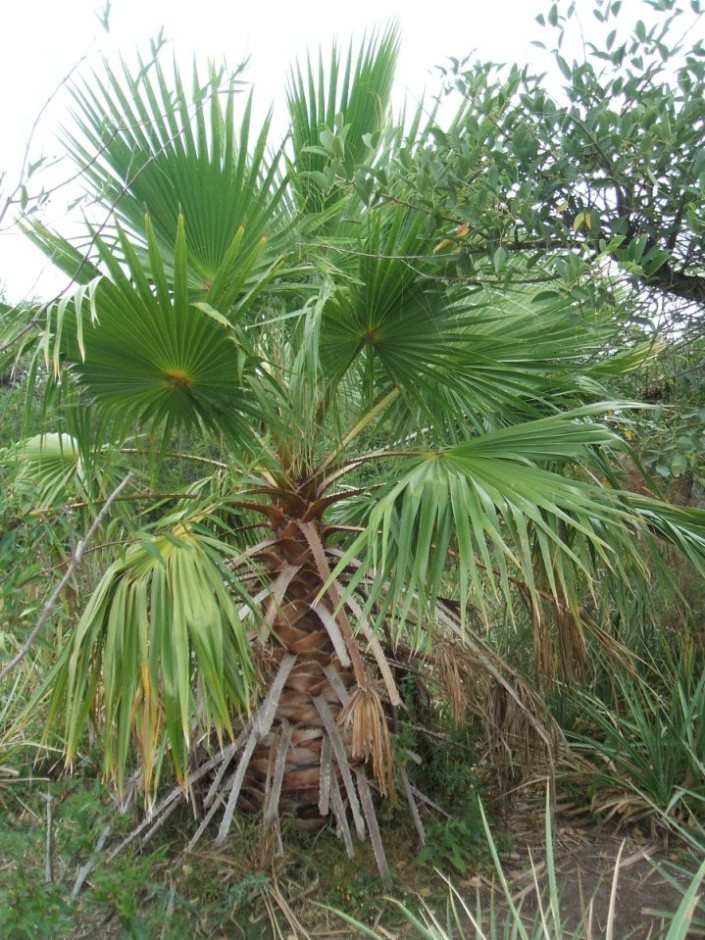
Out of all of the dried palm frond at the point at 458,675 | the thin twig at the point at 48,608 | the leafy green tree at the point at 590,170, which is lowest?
the dried palm frond at the point at 458,675

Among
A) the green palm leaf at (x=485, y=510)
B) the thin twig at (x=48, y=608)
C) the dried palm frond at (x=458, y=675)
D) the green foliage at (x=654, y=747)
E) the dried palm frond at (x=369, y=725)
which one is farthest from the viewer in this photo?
the green foliage at (x=654, y=747)

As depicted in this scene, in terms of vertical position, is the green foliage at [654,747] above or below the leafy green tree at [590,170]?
below

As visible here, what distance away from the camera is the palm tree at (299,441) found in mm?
2980

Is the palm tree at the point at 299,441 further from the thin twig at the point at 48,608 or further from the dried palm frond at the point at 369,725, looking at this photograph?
the thin twig at the point at 48,608

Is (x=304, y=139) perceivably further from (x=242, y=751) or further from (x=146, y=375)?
(x=242, y=751)

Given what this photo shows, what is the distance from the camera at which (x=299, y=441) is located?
379cm

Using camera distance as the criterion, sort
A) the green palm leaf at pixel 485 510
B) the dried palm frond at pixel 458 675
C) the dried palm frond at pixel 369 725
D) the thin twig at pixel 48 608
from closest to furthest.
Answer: the thin twig at pixel 48 608 → the green palm leaf at pixel 485 510 → the dried palm frond at pixel 369 725 → the dried palm frond at pixel 458 675

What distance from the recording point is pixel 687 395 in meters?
2.84

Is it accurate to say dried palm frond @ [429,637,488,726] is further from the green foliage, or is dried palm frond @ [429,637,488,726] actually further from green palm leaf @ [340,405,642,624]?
the green foliage

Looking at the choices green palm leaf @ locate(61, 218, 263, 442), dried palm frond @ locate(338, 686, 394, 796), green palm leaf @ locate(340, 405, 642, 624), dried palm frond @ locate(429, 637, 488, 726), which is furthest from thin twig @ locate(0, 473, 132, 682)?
dried palm frond @ locate(429, 637, 488, 726)

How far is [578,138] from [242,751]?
287 centimetres

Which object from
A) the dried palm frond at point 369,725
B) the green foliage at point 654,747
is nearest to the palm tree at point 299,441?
the dried palm frond at point 369,725

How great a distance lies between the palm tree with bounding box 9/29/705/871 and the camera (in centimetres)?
298

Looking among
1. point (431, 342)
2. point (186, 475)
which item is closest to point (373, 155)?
point (431, 342)
